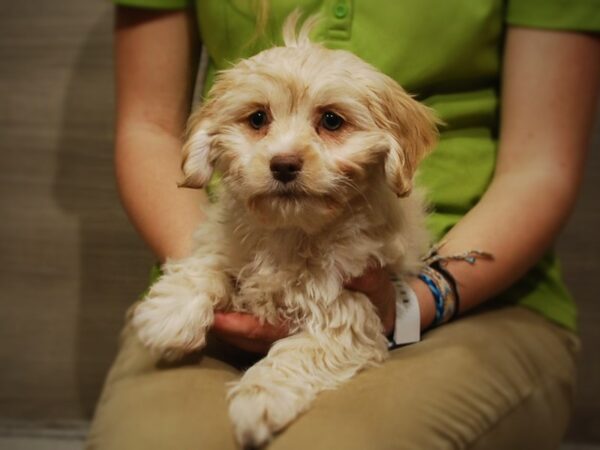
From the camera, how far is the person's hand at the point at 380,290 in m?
1.03

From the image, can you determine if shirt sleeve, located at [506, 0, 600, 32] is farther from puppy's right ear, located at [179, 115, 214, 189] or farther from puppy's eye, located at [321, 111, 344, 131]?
puppy's right ear, located at [179, 115, 214, 189]

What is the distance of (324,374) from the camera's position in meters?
0.98

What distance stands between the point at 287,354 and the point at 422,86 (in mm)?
528

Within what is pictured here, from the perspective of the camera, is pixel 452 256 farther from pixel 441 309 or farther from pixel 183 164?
pixel 183 164

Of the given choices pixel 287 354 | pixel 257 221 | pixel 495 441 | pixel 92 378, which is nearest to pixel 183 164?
pixel 257 221

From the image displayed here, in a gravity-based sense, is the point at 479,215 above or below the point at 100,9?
below

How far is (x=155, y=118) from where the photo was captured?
1374 millimetres

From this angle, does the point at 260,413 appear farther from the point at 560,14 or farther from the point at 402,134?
the point at 560,14

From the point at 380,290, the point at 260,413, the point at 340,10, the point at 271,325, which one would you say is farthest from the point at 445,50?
the point at 260,413

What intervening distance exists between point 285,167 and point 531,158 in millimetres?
561

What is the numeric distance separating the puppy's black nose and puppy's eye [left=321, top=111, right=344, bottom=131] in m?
0.10

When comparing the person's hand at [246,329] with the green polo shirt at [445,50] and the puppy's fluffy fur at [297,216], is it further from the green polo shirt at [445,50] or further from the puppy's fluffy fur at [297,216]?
the green polo shirt at [445,50]

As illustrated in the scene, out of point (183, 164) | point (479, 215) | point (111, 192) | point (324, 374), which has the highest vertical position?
point (183, 164)

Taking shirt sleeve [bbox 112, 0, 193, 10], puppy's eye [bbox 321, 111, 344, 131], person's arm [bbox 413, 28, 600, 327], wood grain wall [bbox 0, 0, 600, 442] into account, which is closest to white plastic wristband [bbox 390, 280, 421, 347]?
person's arm [bbox 413, 28, 600, 327]
